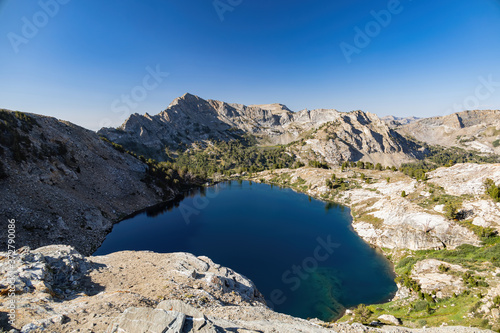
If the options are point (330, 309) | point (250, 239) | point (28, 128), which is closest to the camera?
point (330, 309)

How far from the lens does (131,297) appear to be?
52.7 feet

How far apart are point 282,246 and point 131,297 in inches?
1655

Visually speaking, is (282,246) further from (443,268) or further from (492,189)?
(492,189)

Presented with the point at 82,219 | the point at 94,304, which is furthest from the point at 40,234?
the point at 94,304

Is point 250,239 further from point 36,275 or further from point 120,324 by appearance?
point 120,324

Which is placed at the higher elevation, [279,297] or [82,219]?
[82,219]

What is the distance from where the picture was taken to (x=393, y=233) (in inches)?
2071

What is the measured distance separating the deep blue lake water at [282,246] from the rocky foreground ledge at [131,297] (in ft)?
48.8

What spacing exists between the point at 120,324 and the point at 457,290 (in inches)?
1679

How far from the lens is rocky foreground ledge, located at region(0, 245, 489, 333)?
1101 centimetres
